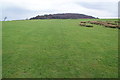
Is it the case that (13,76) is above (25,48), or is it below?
below

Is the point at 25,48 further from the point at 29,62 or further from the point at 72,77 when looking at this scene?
the point at 72,77

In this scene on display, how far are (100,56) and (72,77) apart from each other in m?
3.60

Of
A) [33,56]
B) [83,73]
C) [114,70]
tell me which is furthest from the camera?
[33,56]

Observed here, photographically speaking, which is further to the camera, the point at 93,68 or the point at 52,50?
the point at 52,50

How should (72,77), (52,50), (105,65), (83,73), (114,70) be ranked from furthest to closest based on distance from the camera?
(52,50) → (105,65) → (114,70) → (83,73) → (72,77)

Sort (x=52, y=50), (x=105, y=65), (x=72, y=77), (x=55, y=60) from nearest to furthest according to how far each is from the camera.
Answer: (x=72, y=77) < (x=105, y=65) < (x=55, y=60) < (x=52, y=50)

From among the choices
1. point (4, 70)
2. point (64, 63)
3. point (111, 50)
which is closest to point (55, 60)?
point (64, 63)

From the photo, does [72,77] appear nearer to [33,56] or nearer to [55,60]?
[55,60]

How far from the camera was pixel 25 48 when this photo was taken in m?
11.2

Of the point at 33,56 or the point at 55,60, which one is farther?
the point at 33,56

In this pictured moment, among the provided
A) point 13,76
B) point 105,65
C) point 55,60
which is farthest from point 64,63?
point 13,76

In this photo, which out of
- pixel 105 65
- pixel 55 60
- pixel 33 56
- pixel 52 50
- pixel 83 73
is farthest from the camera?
pixel 52 50

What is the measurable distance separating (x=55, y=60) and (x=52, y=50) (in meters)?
2.00

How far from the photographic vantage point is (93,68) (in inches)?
304
